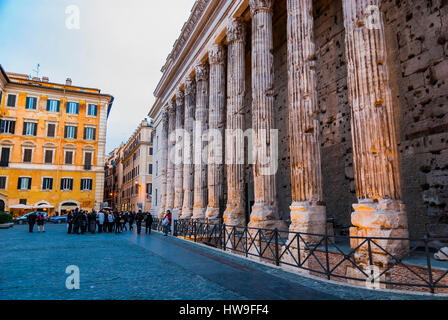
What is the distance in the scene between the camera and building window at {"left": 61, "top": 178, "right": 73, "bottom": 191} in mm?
31984

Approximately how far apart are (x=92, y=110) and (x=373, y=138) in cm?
3441

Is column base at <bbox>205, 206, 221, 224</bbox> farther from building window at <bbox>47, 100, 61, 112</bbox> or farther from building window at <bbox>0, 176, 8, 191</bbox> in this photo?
building window at <bbox>47, 100, 61, 112</bbox>

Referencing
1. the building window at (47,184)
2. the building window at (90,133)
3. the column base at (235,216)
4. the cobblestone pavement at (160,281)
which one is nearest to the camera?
the cobblestone pavement at (160,281)

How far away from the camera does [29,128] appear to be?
104ft

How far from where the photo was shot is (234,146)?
12.9 m

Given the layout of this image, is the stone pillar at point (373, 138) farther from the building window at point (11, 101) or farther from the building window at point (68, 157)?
the building window at point (11, 101)

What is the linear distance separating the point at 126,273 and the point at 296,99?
665 centimetres

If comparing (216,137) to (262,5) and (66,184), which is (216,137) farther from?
(66,184)

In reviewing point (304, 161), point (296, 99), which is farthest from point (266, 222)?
point (296, 99)

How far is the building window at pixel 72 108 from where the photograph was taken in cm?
3357

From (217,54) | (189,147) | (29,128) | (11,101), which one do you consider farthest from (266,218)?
(11,101)

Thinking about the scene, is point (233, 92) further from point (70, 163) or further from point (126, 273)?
point (70, 163)

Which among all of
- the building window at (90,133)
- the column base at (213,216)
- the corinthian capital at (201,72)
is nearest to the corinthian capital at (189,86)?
the corinthian capital at (201,72)

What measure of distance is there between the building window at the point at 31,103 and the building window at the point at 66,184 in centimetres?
870
